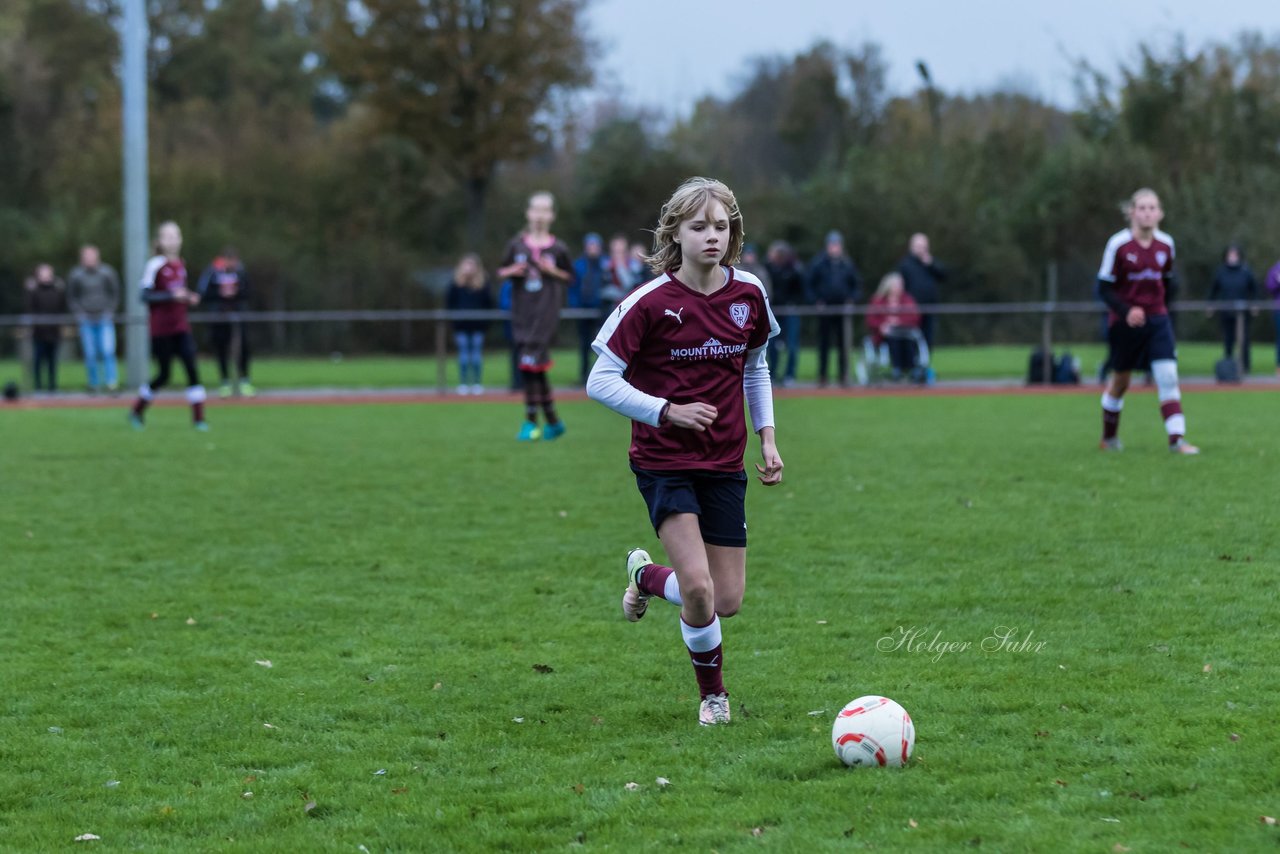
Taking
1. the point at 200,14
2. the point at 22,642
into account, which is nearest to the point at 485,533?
the point at 22,642

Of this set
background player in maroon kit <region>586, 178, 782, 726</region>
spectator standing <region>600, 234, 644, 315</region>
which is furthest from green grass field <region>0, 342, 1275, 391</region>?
background player in maroon kit <region>586, 178, 782, 726</region>

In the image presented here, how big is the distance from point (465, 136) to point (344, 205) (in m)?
4.90

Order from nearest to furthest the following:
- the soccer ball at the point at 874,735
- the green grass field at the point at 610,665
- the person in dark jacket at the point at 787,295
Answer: the green grass field at the point at 610,665 → the soccer ball at the point at 874,735 → the person in dark jacket at the point at 787,295

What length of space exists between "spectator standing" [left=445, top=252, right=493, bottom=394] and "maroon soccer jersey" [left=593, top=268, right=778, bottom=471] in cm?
1666

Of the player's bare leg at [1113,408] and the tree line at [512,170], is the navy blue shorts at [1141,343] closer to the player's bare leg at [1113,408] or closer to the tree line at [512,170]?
the player's bare leg at [1113,408]

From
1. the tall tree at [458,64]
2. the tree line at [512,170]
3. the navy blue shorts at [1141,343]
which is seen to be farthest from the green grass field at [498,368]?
the tall tree at [458,64]

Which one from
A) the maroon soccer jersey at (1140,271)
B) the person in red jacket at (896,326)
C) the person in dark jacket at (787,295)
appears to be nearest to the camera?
the maroon soccer jersey at (1140,271)

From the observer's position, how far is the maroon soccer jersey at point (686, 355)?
526 centimetres

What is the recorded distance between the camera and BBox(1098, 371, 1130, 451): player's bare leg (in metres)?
12.2

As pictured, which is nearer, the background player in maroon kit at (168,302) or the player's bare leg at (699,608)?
the player's bare leg at (699,608)

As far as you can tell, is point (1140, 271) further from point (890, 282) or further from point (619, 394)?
point (890, 282)

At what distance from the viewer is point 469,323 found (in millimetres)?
21922

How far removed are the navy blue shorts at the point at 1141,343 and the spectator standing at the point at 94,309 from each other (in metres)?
15.2

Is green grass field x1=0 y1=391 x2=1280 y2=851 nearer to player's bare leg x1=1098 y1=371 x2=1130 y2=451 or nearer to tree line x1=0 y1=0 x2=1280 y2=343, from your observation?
player's bare leg x1=1098 y1=371 x2=1130 y2=451
